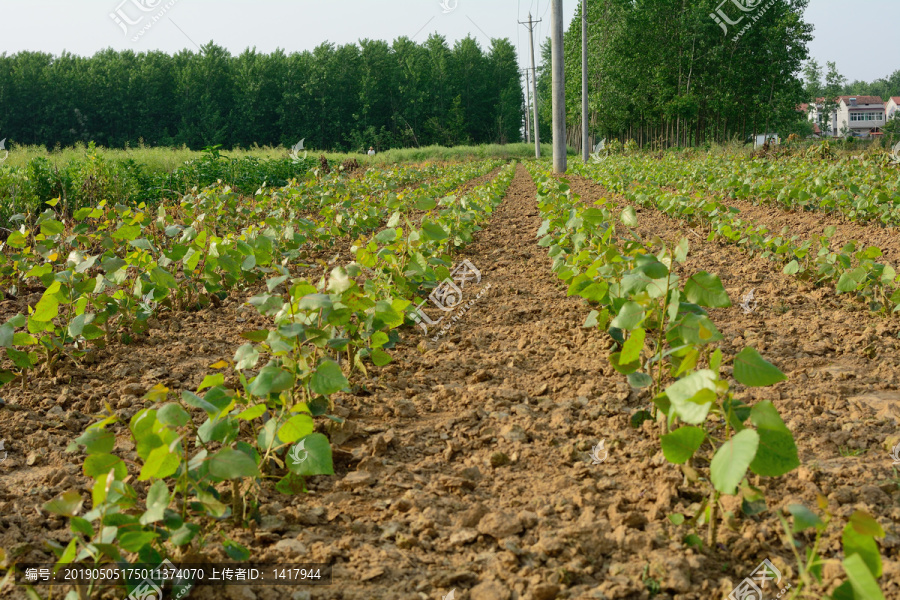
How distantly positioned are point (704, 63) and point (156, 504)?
31919 mm

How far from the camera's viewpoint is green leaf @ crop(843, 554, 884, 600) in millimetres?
1001

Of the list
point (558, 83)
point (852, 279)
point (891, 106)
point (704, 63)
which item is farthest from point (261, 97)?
point (891, 106)

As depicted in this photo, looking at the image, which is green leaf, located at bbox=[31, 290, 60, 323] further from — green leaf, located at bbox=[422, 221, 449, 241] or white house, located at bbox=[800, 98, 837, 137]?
white house, located at bbox=[800, 98, 837, 137]

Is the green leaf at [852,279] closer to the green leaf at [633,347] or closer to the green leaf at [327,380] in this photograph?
the green leaf at [633,347]

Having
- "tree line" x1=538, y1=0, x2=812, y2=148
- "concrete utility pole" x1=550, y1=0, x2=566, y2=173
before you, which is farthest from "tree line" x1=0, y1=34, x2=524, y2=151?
"concrete utility pole" x1=550, y1=0, x2=566, y2=173

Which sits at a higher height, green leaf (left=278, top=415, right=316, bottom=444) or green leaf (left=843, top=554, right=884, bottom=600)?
green leaf (left=278, top=415, right=316, bottom=444)

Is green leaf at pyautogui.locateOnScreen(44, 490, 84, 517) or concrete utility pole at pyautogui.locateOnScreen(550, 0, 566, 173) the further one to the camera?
concrete utility pole at pyautogui.locateOnScreen(550, 0, 566, 173)

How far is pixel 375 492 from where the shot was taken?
194 centimetres

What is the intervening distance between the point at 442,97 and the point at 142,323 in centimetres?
5731

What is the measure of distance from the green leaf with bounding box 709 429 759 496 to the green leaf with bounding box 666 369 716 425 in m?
0.09

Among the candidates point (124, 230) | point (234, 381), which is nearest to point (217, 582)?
point (234, 381)

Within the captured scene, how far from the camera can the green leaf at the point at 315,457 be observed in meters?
1.60

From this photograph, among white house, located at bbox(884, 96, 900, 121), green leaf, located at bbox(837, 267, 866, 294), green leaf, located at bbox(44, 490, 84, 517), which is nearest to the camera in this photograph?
green leaf, located at bbox(44, 490, 84, 517)

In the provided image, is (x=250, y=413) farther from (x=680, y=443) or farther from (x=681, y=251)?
(x=681, y=251)
